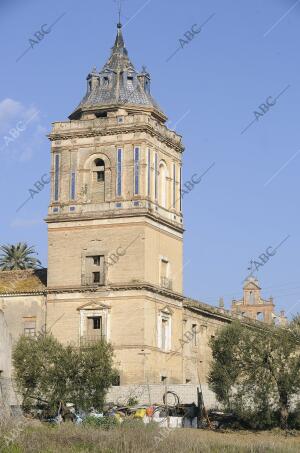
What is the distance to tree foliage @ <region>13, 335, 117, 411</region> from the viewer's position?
2040 inches

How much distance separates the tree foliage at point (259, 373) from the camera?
2036 inches

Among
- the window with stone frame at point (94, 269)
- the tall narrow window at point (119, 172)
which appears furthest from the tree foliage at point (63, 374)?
the tall narrow window at point (119, 172)

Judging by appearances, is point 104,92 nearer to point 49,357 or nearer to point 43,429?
point 49,357

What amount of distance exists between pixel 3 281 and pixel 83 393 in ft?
67.9

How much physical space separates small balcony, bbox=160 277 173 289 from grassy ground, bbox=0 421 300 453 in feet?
94.8

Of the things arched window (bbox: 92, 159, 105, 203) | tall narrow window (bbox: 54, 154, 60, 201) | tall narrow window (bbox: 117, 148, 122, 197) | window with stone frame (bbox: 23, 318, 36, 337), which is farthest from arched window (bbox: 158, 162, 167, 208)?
window with stone frame (bbox: 23, 318, 36, 337)

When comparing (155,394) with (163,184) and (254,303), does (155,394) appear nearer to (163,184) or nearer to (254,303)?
(163,184)

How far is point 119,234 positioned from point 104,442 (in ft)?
103

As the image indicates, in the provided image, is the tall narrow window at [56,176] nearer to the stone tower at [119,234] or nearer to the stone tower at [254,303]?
the stone tower at [119,234]

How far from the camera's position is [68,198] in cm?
6775

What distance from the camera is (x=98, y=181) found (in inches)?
2667

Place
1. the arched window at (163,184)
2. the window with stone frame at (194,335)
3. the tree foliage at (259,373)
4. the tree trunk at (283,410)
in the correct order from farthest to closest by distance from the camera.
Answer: the window with stone frame at (194,335) → the arched window at (163,184) → the tree foliage at (259,373) → the tree trunk at (283,410)

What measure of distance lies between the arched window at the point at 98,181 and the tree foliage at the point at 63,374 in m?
14.2

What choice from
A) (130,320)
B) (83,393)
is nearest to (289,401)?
(83,393)
